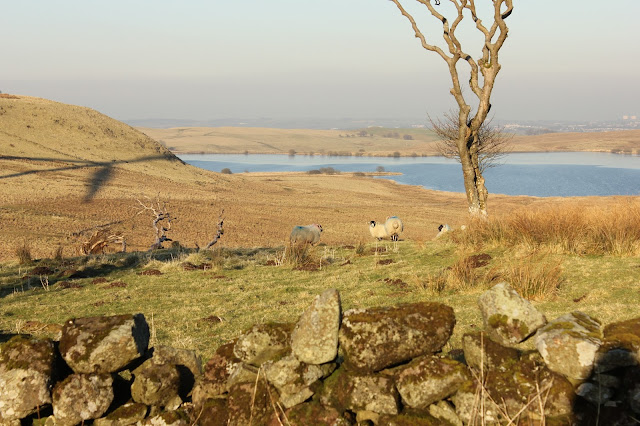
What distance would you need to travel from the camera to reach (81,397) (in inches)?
185

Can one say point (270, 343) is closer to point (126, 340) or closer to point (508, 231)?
point (126, 340)

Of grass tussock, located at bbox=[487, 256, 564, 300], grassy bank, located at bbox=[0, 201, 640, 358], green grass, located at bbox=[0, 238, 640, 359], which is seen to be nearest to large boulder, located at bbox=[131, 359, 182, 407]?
grassy bank, located at bbox=[0, 201, 640, 358]

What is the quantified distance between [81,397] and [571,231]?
1202 centimetres

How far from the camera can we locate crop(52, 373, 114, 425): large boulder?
4.68 metres

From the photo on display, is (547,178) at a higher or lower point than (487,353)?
lower

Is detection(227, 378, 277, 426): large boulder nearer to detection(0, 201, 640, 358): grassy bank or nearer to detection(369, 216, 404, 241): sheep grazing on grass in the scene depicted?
detection(0, 201, 640, 358): grassy bank

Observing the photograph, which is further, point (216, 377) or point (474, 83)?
point (474, 83)

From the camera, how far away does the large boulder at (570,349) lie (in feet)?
13.3

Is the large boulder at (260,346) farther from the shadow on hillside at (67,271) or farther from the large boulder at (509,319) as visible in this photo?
the shadow on hillside at (67,271)

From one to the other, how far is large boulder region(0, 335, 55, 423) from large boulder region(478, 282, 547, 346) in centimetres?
388

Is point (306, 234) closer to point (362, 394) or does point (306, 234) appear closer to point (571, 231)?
point (571, 231)

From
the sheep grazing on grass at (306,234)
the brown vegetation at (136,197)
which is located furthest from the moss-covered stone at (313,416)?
the sheep grazing on grass at (306,234)

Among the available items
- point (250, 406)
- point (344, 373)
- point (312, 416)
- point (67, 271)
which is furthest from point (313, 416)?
point (67, 271)

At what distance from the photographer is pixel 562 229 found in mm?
13539
